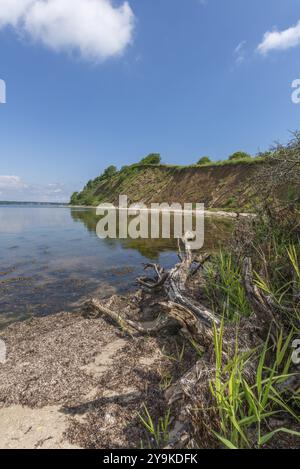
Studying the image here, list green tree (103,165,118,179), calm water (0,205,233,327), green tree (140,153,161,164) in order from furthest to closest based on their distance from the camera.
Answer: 1. green tree (103,165,118,179)
2. green tree (140,153,161,164)
3. calm water (0,205,233,327)

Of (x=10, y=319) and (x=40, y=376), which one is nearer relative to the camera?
(x=40, y=376)

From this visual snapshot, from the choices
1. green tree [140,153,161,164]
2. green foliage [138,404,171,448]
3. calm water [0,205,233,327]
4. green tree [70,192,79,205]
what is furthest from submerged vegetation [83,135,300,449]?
green tree [70,192,79,205]

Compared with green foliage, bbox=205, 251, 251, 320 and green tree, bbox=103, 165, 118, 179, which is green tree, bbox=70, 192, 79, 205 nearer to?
green tree, bbox=103, 165, 118, 179

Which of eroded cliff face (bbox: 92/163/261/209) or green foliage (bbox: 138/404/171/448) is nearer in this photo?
green foliage (bbox: 138/404/171/448)

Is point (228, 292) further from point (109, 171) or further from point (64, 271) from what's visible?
point (109, 171)

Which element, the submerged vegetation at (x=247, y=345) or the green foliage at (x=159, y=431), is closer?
the submerged vegetation at (x=247, y=345)

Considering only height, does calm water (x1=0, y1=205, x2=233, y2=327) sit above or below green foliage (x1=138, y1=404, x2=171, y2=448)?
below

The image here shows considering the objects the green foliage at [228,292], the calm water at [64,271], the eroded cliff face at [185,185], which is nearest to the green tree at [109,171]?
the eroded cliff face at [185,185]

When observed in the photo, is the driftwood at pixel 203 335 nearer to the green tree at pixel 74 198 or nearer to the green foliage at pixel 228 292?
the green foliage at pixel 228 292

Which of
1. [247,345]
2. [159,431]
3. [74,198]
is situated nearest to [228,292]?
[247,345]
